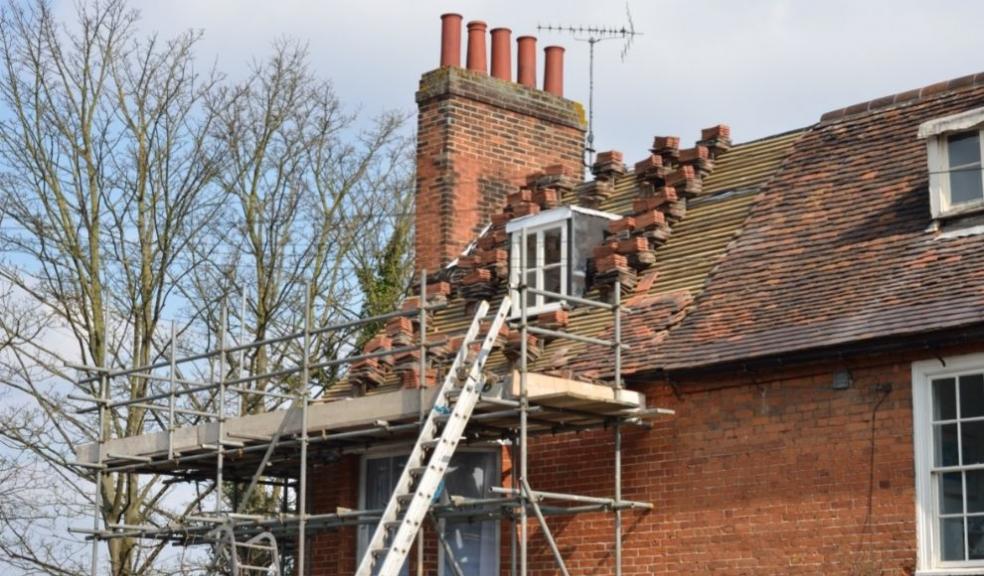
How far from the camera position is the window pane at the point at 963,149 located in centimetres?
1708

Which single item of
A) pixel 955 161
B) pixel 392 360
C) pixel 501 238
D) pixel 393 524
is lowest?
pixel 393 524

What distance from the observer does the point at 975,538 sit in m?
15.0

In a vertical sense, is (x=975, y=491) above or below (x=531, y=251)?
below

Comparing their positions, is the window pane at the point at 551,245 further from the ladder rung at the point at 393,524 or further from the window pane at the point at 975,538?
the window pane at the point at 975,538

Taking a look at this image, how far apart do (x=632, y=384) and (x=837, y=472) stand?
251cm

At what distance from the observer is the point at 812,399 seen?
53.6 feet

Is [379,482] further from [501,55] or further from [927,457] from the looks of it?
[927,457]

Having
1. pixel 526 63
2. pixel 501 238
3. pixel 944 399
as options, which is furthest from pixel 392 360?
pixel 944 399

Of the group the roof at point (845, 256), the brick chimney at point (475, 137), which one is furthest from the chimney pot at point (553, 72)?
the roof at point (845, 256)

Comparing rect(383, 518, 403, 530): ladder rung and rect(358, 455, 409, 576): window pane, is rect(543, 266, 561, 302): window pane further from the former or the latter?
rect(383, 518, 403, 530): ladder rung

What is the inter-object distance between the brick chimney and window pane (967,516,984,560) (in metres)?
8.77

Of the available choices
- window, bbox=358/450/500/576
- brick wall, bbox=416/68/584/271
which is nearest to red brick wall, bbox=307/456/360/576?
window, bbox=358/450/500/576

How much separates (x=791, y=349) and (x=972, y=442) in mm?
1783

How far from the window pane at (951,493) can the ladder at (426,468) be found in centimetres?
423
